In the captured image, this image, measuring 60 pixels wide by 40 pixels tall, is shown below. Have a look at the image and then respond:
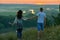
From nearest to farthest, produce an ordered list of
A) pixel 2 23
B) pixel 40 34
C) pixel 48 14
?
pixel 40 34
pixel 2 23
pixel 48 14

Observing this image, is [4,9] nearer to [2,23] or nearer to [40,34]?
[2,23]

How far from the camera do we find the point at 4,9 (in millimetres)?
18078

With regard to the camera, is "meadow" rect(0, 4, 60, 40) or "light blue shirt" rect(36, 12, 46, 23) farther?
"meadow" rect(0, 4, 60, 40)

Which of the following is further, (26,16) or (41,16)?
(26,16)

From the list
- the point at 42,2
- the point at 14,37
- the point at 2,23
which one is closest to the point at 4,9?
the point at 2,23

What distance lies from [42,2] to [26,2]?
1240 mm

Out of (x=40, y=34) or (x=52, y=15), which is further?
(x=52, y=15)

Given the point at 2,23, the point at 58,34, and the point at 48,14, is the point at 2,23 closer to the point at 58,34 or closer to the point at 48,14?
the point at 48,14

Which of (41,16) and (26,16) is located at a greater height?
(41,16)

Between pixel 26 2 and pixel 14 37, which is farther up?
pixel 26 2

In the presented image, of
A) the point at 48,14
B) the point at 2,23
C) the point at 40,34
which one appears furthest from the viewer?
the point at 48,14

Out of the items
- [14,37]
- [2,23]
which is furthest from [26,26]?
[14,37]

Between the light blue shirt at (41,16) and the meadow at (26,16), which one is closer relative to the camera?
the light blue shirt at (41,16)

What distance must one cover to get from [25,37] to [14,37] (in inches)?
23.6
